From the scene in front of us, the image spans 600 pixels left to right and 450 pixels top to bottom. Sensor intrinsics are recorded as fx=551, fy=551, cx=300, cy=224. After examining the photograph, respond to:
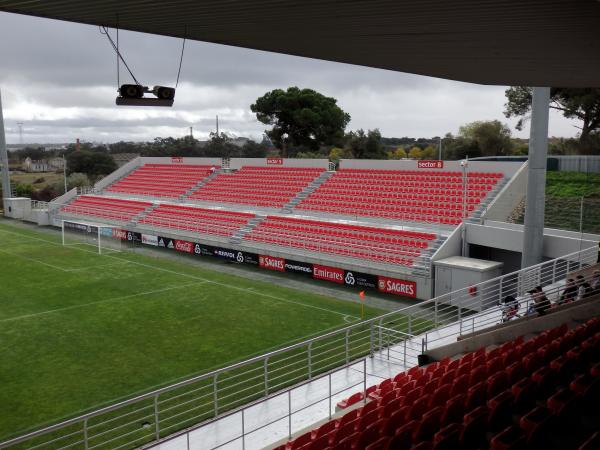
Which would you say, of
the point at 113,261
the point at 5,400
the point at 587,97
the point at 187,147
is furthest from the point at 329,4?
the point at 187,147

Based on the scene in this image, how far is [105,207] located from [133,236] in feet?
23.8

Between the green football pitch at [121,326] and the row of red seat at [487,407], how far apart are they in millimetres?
6214

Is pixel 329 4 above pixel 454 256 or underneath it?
above

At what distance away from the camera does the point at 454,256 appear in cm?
1977

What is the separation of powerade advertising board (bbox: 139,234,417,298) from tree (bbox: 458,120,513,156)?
30.7 metres

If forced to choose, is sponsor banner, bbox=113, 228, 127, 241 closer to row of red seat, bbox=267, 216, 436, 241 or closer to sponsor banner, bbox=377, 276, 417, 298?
row of red seat, bbox=267, 216, 436, 241

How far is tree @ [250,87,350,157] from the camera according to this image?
53656mm

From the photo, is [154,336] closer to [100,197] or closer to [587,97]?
[100,197]

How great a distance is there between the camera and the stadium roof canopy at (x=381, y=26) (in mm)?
6180

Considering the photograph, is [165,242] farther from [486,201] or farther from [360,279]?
[486,201]

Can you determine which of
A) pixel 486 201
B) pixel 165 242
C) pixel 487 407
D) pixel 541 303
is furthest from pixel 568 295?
pixel 165 242

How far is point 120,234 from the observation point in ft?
101

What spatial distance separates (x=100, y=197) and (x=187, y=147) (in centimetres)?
4106

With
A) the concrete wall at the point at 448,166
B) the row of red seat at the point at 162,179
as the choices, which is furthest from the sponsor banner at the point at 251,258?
the row of red seat at the point at 162,179
